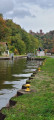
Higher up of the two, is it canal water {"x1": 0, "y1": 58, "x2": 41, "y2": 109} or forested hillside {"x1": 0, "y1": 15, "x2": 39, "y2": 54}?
forested hillside {"x1": 0, "y1": 15, "x2": 39, "y2": 54}

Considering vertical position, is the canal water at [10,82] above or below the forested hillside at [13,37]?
below

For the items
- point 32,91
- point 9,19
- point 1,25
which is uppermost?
point 9,19

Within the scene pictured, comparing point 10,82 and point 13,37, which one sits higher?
point 13,37

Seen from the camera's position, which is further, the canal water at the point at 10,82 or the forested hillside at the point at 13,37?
the forested hillside at the point at 13,37

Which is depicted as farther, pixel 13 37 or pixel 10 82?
pixel 13 37

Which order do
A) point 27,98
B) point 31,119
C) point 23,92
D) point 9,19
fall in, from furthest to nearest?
point 9,19 → point 23,92 → point 27,98 → point 31,119

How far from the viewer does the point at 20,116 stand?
18.1ft

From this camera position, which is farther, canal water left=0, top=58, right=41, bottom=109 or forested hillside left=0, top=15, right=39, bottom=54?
forested hillside left=0, top=15, right=39, bottom=54

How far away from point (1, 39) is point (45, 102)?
56.3 meters

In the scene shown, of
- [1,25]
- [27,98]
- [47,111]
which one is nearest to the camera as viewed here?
[47,111]

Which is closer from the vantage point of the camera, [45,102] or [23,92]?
[45,102]

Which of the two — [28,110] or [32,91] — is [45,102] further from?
[32,91]

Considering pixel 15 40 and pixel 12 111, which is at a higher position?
pixel 15 40

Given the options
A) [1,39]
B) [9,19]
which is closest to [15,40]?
[9,19]
